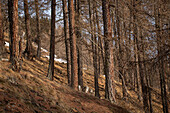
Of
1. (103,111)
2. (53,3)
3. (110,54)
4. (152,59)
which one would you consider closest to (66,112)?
(103,111)

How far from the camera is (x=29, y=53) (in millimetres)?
15219

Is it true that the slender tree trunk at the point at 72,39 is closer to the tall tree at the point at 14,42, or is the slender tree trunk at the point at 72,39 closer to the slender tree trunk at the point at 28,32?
the tall tree at the point at 14,42

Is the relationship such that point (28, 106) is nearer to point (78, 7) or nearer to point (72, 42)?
point (72, 42)

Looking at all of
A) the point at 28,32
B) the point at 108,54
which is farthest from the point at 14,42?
the point at 28,32

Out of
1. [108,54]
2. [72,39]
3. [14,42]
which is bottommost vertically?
[108,54]

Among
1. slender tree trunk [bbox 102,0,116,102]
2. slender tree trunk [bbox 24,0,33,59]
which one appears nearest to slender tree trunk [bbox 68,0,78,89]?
slender tree trunk [bbox 102,0,116,102]

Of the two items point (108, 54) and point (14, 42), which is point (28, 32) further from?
point (108, 54)

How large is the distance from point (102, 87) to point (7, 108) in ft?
48.8

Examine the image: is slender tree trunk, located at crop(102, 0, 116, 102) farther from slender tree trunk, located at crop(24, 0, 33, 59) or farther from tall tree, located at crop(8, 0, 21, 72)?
slender tree trunk, located at crop(24, 0, 33, 59)

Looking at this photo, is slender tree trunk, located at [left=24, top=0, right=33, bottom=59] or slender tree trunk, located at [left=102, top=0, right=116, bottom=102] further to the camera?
slender tree trunk, located at [left=24, top=0, right=33, bottom=59]

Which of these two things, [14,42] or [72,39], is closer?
[14,42]

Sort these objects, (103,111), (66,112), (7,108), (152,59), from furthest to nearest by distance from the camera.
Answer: (152,59), (103,111), (66,112), (7,108)

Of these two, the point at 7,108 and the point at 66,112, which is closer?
the point at 7,108

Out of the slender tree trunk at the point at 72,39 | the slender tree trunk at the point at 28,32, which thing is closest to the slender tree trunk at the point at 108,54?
the slender tree trunk at the point at 72,39
